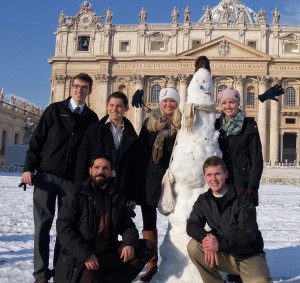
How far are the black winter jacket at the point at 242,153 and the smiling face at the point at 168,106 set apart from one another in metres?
0.62

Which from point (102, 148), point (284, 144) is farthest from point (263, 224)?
point (284, 144)

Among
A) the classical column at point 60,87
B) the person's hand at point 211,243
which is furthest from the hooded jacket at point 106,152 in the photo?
the classical column at point 60,87

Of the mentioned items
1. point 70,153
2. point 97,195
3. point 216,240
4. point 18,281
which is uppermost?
point 70,153

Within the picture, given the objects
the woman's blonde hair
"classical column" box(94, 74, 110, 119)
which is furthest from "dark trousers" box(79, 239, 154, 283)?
"classical column" box(94, 74, 110, 119)

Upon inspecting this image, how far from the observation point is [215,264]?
395cm

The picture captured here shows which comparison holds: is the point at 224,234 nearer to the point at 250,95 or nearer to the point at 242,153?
the point at 242,153

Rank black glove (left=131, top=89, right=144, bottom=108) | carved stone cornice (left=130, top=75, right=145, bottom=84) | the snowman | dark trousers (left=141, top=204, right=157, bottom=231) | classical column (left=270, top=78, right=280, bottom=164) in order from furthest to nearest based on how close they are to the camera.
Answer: carved stone cornice (left=130, top=75, right=145, bottom=84) < classical column (left=270, top=78, right=280, bottom=164) < black glove (left=131, top=89, right=144, bottom=108) < dark trousers (left=141, top=204, right=157, bottom=231) < the snowman

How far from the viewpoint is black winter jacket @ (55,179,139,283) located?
12.9 ft

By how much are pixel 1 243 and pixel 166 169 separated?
10.8 feet

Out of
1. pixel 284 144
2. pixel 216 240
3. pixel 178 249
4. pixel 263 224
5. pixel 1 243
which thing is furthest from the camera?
pixel 284 144

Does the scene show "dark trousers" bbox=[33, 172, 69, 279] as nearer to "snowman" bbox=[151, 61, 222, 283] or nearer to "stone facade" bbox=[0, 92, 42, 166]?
"snowman" bbox=[151, 61, 222, 283]

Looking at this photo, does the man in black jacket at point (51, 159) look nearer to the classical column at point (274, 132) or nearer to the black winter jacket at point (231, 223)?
the black winter jacket at point (231, 223)

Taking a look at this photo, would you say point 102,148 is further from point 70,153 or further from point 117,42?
point 117,42

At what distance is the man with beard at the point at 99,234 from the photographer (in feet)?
13.0
